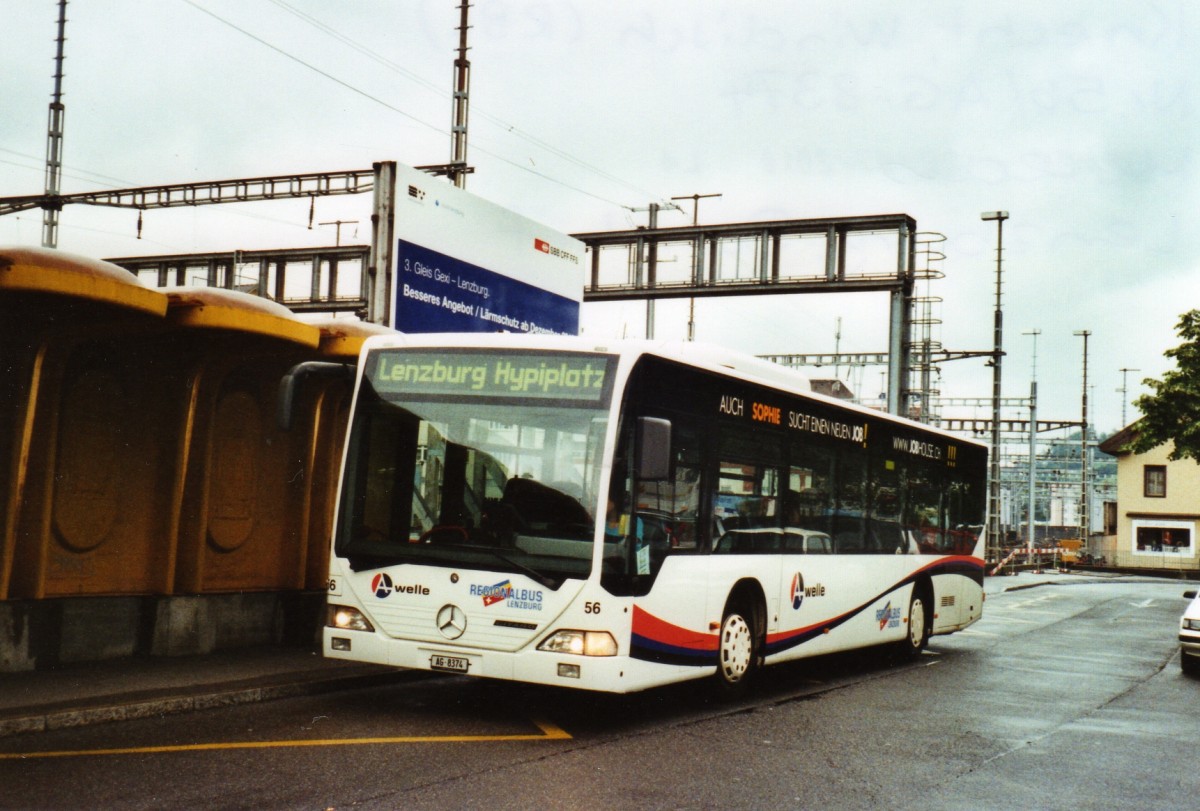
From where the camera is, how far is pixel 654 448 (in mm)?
A: 8914

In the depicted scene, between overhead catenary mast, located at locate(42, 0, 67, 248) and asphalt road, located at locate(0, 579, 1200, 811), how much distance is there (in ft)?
76.8

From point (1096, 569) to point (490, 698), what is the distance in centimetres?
6203

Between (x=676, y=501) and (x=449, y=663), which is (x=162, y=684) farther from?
(x=676, y=501)

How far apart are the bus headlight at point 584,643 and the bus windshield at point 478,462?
0.37 meters

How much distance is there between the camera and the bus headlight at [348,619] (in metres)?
9.59

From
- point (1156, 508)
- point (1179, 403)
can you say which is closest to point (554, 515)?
point (1179, 403)

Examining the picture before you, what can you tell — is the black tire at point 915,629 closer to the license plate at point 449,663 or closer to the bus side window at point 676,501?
the bus side window at point 676,501

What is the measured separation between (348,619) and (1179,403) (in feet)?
102

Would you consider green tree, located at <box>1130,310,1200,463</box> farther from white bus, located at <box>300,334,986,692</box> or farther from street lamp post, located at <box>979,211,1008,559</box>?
white bus, located at <box>300,334,986,692</box>

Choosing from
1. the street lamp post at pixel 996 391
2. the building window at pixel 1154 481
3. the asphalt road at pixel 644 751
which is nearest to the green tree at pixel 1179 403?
the street lamp post at pixel 996 391

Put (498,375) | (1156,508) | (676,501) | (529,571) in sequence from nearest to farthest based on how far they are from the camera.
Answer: (529,571)
(498,375)
(676,501)
(1156,508)

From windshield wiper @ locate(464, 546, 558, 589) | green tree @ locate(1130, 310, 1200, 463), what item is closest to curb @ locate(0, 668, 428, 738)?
windshield wiper @ locate(464, 546, 558, 589)

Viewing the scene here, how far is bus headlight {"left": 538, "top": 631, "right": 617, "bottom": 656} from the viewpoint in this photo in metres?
8.88

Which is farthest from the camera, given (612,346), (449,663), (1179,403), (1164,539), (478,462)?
(1164,539)
